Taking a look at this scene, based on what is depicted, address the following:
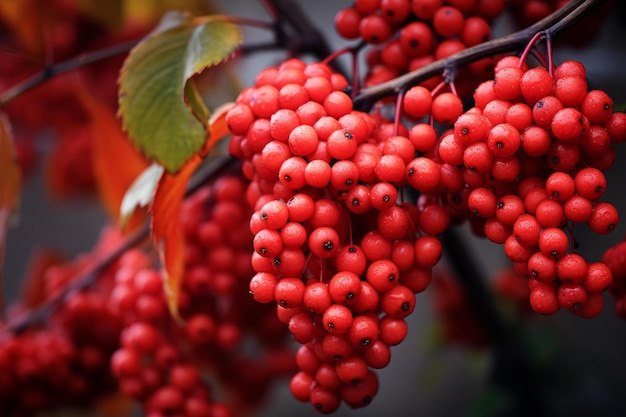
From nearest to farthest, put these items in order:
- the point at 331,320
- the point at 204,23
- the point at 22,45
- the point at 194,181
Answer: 1. the point at 331,320
2. the point at 204,23
3. the point at 194,181
4. the point at 22,45

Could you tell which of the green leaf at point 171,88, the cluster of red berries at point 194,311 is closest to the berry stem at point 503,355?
the cluster of red berries at point 194,311

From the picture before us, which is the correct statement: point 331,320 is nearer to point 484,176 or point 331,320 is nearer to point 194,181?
point 484,176

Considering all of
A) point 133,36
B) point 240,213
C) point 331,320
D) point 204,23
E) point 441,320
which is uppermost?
point 133,36

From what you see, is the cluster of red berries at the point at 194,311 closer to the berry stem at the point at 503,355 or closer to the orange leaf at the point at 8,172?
the orange leaf at the point at 8,172

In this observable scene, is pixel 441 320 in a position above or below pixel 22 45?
below

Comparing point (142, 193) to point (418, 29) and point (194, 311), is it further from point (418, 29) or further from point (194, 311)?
point (418, 29)

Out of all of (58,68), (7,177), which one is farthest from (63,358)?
(58,68)

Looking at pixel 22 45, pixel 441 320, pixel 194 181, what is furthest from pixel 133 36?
pixel 441 320

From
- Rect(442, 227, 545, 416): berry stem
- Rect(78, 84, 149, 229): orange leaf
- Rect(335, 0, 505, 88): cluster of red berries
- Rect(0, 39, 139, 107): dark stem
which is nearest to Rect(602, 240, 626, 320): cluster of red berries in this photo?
Rect(335, 0, 505, 88): cluster of red berries
